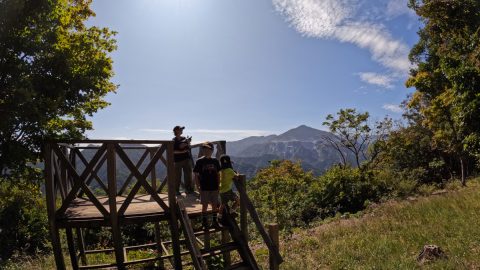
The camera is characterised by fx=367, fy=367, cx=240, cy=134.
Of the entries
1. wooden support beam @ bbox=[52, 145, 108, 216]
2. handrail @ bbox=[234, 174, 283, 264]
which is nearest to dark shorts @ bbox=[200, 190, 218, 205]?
handrail @ bbox=[234, 174, 283, 264]

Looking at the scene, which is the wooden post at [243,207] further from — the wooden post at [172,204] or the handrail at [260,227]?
the wooden post at [172,204]

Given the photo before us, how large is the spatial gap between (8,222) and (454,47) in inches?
1010

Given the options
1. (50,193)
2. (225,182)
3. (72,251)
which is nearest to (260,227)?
(225,182)

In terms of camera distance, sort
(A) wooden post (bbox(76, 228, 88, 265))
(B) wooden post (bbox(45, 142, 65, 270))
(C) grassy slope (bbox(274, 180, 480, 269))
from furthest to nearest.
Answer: (A) wooden post (bbox(76, 228, 88, 265)) → (C) grassy slope (bbox(274, 180, 480, 269)) → (B) wooden post (bbox(45, 142, 65, 270))

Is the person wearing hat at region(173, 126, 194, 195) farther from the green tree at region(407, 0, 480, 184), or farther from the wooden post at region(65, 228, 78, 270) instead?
the green tree at region(407, 0, 480, 184)

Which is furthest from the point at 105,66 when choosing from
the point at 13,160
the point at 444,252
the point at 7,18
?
the point at 444,252

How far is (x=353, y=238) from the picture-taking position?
1289 centimetres

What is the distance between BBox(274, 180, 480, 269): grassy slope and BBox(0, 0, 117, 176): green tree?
757cm

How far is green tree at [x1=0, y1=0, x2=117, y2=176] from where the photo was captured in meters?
8.55

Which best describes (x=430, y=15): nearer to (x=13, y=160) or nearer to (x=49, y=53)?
(x=49, y=53)

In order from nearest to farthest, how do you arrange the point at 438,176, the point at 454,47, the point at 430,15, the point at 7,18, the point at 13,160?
the point at 7,18
the point at 13,160
the point at 454,47
the point at 430,15
the point at 438,176

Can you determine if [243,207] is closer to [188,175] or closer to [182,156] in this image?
[182,156]

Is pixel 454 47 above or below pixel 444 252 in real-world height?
above

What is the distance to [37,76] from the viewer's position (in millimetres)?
9492
